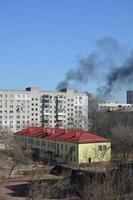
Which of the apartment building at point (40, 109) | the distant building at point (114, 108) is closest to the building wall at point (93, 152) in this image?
the distant building at point (114, 108)

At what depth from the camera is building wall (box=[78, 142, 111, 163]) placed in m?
35.0

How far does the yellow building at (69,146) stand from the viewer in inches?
1382

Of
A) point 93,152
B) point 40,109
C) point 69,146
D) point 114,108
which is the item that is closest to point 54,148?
point 69,146

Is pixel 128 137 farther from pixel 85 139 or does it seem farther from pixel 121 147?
pixel 85 139

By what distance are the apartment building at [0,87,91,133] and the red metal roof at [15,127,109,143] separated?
13.6 m

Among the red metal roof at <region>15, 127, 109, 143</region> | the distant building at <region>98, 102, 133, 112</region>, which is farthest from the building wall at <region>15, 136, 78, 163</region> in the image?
the distant building at <region>98, 102, 133, 112</region>

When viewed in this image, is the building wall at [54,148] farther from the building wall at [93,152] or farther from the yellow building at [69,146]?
the building wall at [93,152]

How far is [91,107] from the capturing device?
72.1 meters

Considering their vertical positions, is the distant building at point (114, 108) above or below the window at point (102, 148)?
above

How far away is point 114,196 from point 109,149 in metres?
24.6

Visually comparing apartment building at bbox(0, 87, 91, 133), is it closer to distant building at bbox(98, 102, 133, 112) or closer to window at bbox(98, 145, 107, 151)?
distant building at bbox(98, 102, 133, 112)

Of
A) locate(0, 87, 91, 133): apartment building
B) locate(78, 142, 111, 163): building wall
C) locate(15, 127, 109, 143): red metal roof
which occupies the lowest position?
locate(78, 142, 111, 163): building wall

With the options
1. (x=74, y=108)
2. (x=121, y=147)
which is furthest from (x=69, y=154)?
(x=74, y=108)

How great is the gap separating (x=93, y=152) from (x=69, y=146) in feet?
6.59
